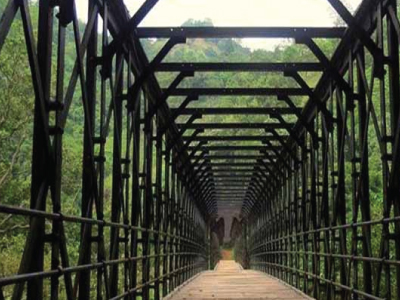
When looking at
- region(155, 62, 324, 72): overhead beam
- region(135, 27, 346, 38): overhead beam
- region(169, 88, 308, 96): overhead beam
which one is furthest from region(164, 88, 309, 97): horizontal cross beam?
region(135, 27, 346, 38): overhead beam

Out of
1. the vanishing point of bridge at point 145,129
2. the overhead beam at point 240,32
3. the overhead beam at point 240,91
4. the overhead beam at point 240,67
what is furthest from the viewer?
the overhead beam at point 240,91

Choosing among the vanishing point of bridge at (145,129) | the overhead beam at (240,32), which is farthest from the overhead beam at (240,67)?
the overhead beam at (240,32)

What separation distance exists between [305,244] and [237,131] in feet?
80.1

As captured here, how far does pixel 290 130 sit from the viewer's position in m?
14.3

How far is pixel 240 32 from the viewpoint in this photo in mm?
8672

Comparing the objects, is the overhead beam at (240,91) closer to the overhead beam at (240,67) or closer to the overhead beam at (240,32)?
the overhead beam at (240,67)

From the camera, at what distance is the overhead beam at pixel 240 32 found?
8648 millimetres

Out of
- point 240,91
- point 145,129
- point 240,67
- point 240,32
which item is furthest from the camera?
point 240,91

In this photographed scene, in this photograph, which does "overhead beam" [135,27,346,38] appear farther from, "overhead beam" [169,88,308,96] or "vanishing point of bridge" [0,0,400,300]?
"overhead beam" [169,88,308,96]

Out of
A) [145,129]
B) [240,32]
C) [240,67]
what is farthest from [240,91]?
[240,32]

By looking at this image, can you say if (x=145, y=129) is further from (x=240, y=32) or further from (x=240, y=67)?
(x=240, y=32)

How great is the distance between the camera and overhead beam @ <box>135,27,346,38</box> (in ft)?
28.4

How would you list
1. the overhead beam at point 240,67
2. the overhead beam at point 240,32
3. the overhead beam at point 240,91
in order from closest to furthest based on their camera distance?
the overhead beam at point 240,32, the overhead beam at point 240,67, the overhead beam at point 240,91

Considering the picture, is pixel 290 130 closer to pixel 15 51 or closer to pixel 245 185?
pixel 15 51
